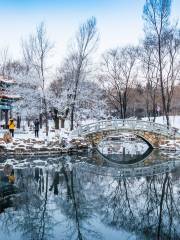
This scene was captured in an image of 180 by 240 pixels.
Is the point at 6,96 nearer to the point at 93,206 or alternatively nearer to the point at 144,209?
the point at 93,206

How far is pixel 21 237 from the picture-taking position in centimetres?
900

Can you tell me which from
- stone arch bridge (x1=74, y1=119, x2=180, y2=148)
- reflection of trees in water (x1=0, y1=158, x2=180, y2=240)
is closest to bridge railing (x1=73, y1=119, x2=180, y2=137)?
stone arch bridge (x1=74, y1=119, x2=180, y2=148)

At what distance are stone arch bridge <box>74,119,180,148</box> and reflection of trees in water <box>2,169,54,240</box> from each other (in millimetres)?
14030

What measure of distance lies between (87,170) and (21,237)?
1056 centimetres

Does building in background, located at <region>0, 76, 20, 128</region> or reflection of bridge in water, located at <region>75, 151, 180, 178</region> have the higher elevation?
building in background, located at <region>0, 76, 20, 128</region>

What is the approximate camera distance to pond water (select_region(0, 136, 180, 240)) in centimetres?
948

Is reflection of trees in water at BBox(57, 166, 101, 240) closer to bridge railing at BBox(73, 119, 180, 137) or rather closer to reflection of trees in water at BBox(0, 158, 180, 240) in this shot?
reflection of trees in water at BBox(0, 158, 180, 240)

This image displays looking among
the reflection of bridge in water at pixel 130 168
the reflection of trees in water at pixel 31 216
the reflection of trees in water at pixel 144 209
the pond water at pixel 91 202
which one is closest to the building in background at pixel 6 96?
the pond water at pixel 91 202

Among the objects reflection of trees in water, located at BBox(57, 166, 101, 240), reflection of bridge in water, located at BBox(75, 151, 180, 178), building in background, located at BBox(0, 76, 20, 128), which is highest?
building in background, located at BBox(0, 76, 20, 128)

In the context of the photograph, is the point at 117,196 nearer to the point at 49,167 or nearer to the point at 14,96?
the point at 49,167

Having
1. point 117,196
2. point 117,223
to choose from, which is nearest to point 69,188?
point 117,196

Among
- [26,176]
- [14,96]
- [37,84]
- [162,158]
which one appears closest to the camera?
[26,176]

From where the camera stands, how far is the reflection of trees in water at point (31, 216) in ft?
30.8

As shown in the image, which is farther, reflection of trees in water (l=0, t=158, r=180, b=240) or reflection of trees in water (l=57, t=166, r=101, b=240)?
reflection of trees in water (l=0, t=158, r=180, b=240)
